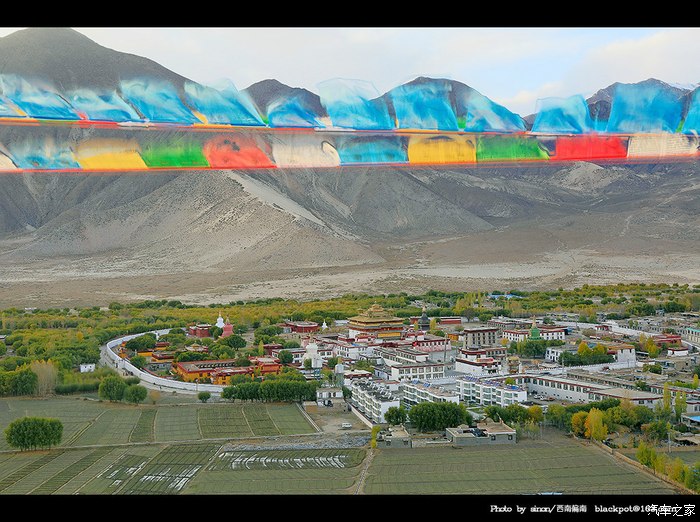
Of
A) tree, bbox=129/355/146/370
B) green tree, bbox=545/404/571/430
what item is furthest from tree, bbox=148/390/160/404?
green tree, bbox=545/404/571/430

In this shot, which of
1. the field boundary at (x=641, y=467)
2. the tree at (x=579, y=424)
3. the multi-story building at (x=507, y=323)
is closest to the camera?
the field boundary at (x=641, y=467)

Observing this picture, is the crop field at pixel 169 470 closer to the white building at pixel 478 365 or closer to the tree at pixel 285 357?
the white building at pixel 478 365

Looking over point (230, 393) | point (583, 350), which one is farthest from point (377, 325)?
point (230, 393)

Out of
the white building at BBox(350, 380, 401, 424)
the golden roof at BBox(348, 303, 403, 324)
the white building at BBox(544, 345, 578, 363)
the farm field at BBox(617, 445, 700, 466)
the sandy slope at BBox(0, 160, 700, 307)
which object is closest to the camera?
the farm field at BBox(617, 445, 700, 466)

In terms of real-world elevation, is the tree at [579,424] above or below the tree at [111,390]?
above

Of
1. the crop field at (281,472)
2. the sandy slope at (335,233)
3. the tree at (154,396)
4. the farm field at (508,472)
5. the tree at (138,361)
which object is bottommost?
the tree at (154,396)

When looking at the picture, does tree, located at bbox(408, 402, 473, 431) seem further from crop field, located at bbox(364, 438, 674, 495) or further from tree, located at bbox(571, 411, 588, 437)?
tree, located at bbox(571, 411, 588, 437)

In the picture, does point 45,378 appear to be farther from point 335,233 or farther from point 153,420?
point 335,233

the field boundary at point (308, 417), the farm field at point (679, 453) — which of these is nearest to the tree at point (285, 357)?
the field boundary at point (308, 417)
